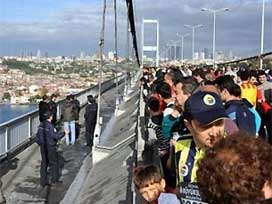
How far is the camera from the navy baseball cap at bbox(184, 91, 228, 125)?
3.88 m

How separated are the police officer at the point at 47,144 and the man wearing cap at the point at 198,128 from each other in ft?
32.9

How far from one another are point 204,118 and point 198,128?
0.07 metres

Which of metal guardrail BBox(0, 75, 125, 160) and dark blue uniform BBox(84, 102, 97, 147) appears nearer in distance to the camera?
metal guardrail BBox(0, 75, 125, 160)

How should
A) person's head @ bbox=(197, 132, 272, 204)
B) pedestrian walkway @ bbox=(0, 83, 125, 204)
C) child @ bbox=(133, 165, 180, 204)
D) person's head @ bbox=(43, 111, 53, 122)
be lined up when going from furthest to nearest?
pedestrian walkway @ bbox=(0, 83, 125, 204)
person's head @ bbox=(43, 111, 53, 122)
child @ bbox=(133, 165, 180, 204)
person's head @ bbox=(197, 132, 272, 204)

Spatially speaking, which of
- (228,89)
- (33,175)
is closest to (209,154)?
(228,89)

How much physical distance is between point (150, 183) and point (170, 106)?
255 centimetres

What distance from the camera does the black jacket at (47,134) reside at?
14.0 metres

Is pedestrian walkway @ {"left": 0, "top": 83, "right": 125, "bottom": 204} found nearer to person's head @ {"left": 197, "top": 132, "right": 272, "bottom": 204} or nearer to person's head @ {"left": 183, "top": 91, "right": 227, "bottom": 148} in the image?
person's head @ {"left": 183, "top": 91, "right": 227, "bottom": 148}

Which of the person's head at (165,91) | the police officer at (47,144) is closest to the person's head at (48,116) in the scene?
the police officer at (47,144)

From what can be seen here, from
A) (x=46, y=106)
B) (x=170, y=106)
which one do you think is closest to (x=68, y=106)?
(x=46, y=106)

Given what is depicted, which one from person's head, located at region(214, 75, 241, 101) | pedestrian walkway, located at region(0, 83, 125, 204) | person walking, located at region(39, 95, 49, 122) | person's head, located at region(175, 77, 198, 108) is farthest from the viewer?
person walking, located at region(39, 95, 49, 122)

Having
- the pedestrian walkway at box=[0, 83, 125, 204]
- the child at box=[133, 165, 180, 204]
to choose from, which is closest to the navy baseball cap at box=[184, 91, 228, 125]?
the child at box=[133, 165, 180, 204]

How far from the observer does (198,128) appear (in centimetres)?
389

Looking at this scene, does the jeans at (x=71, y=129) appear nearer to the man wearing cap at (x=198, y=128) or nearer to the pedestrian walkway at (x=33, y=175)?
the pedestrian walkway at (x=33, y=175)
